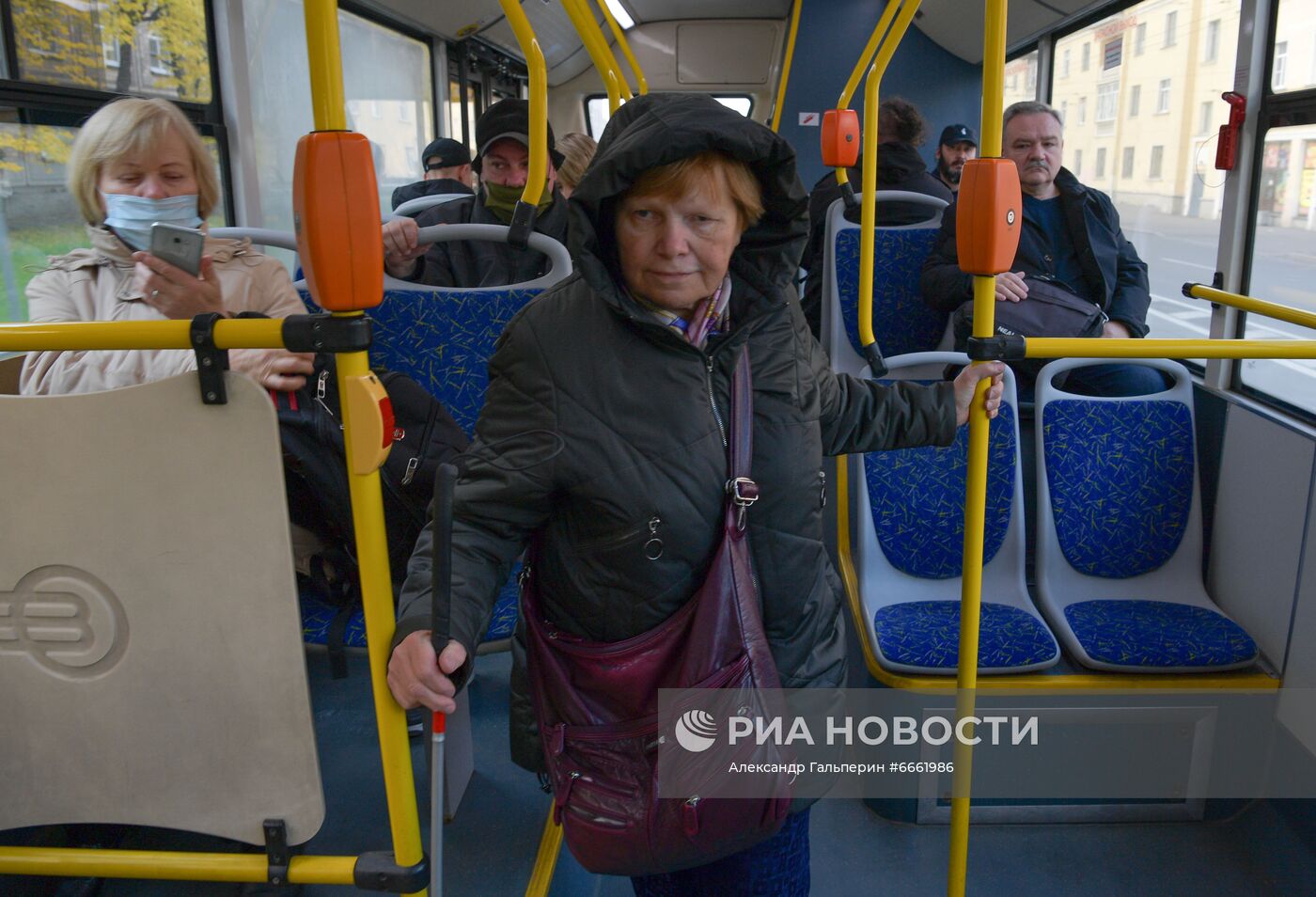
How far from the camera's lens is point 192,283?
1808 mm

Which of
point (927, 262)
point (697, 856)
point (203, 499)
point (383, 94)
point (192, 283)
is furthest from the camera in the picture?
point (383, 94)

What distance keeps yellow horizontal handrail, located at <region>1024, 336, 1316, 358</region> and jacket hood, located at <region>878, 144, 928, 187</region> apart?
2.95 metres

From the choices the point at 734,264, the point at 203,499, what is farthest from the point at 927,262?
the point at 203,499

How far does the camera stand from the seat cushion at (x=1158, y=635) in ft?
7.72

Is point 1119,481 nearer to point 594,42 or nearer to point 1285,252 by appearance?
point 1285,252

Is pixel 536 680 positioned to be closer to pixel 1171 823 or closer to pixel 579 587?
pixel 579 587

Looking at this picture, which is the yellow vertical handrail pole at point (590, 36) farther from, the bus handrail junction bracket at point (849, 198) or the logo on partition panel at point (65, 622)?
the logo on partition panel at point (65, 622)

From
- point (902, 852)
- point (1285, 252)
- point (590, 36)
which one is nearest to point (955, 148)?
point (1285, 252)

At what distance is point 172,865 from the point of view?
1.25 meters

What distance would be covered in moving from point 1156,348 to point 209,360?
4.29 feet

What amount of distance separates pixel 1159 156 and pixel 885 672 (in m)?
2.70

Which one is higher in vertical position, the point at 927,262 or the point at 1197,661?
the point at 927,262

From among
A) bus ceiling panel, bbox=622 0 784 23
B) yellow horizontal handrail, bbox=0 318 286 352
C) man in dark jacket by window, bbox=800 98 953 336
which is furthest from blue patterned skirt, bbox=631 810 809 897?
bus ceiling panel, bbox=622 0 784 23

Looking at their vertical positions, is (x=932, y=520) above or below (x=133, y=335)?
below
